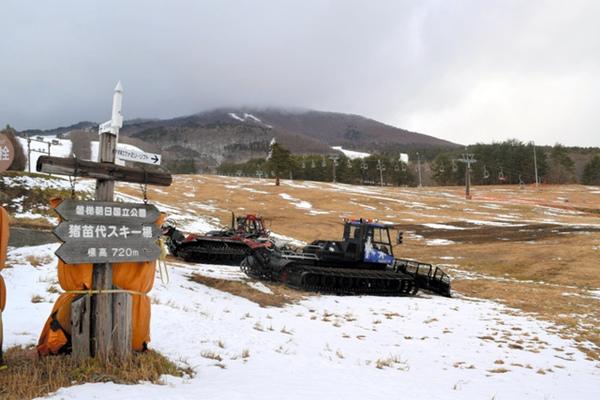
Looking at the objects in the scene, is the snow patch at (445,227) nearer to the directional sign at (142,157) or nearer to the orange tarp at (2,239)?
the directional sign at (142,157)

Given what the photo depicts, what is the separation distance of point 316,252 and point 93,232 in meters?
13.3

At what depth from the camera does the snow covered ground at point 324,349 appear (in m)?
6.25

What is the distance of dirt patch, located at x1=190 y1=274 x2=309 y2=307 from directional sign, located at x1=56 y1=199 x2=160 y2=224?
690cm

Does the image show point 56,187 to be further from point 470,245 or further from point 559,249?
point 559,249

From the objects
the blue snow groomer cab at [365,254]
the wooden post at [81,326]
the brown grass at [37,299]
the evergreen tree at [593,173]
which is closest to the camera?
the wooden post at [81,326]

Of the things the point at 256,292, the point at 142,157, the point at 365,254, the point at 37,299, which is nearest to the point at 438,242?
the point at 365,254

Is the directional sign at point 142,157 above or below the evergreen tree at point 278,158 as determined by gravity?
below

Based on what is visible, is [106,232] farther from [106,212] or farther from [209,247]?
[209,247]

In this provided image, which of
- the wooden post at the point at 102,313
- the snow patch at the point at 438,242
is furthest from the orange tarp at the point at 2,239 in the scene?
the snow patch at the point at 438,242

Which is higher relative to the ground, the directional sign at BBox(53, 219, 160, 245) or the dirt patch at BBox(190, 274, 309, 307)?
the directional sign at BBox(53, 219, 160, 245)

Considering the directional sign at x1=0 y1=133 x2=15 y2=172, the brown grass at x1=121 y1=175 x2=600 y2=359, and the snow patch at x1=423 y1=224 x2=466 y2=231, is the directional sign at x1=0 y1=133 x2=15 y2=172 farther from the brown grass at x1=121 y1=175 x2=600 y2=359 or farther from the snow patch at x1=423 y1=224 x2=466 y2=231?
the snow patch at x1=423 y1=224 x2=466 y2=231

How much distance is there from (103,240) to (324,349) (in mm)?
4788

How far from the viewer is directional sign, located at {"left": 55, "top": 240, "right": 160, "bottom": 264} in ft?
18.7

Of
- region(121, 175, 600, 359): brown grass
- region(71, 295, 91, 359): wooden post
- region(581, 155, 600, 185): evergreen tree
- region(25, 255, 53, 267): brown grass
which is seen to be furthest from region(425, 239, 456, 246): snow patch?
region(581, 155, 600, 185): evergreen tree
